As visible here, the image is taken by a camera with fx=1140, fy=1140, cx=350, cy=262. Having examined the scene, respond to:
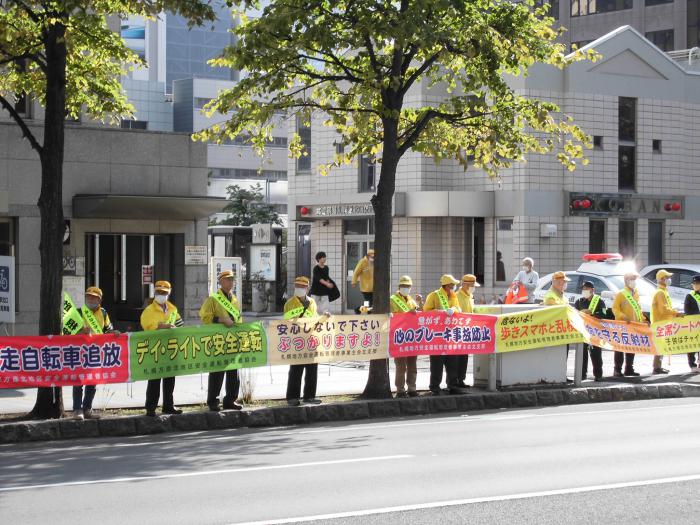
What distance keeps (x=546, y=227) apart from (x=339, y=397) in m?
18.1

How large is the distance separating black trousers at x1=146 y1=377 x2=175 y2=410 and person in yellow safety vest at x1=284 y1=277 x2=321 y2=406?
1.77 metres

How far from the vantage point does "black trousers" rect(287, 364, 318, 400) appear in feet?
52.2

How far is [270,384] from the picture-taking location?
60.3 ft

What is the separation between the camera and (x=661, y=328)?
64.6 feet

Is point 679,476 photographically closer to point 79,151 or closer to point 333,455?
point 333,455

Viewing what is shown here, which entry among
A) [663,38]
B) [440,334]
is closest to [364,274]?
[440,334]

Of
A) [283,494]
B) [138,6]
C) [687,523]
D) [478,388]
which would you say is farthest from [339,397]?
[687,523]

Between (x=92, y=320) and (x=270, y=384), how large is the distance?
4310mm

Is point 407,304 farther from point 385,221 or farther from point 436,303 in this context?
point 385,221

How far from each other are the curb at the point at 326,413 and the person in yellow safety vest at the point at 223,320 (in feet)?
1.05

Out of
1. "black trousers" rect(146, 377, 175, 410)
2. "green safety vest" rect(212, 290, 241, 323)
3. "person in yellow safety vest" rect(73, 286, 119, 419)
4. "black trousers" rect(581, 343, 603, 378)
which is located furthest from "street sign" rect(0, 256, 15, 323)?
"black trousers" rect(581, 343, 603, 378)

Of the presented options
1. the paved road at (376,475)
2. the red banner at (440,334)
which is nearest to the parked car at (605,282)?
the red banner at (440,334)

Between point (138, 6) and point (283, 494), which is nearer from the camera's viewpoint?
point (283, 494)

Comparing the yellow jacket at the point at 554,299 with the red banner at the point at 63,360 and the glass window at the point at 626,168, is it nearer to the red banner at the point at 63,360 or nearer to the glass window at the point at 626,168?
the red banner at the point at 63,360
